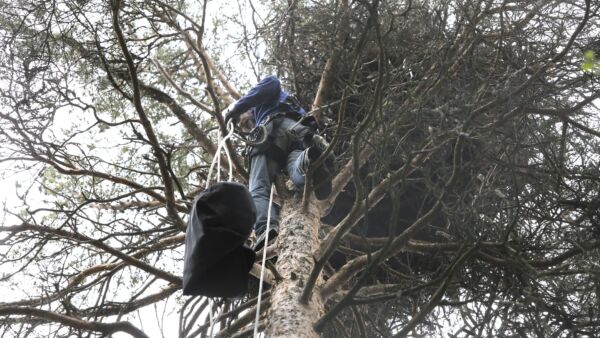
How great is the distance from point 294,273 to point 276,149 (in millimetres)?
1183

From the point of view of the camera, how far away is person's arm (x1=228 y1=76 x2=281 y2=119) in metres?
4.12

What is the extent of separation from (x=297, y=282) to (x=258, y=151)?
1190 millimetres

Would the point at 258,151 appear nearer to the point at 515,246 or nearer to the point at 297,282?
the point at 297,282

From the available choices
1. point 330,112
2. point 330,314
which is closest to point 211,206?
point 330,314

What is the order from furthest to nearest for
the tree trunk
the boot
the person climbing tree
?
the person climbing tree, the boot, the tree trunk

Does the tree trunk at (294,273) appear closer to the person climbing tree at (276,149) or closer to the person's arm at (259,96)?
the person climbing tree at (276,149)

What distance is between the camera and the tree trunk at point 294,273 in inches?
113

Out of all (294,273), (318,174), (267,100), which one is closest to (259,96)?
(267,100)

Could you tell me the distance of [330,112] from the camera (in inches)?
209

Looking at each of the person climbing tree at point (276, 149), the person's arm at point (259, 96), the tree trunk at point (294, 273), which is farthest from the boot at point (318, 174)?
the person's arm at point (259, 96)

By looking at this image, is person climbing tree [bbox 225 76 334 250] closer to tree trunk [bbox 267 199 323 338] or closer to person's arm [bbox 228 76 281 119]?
person's arm [bbox 228 76 281 119]

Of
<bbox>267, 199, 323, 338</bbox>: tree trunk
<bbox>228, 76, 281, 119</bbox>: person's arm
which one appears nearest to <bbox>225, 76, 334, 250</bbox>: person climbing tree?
<bbox>228, 76, 281, 119</bbox>: person's arm

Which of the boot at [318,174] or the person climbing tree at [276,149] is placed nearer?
the boot at [318,174]

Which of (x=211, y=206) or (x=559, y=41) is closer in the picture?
(x=211, y=206)
